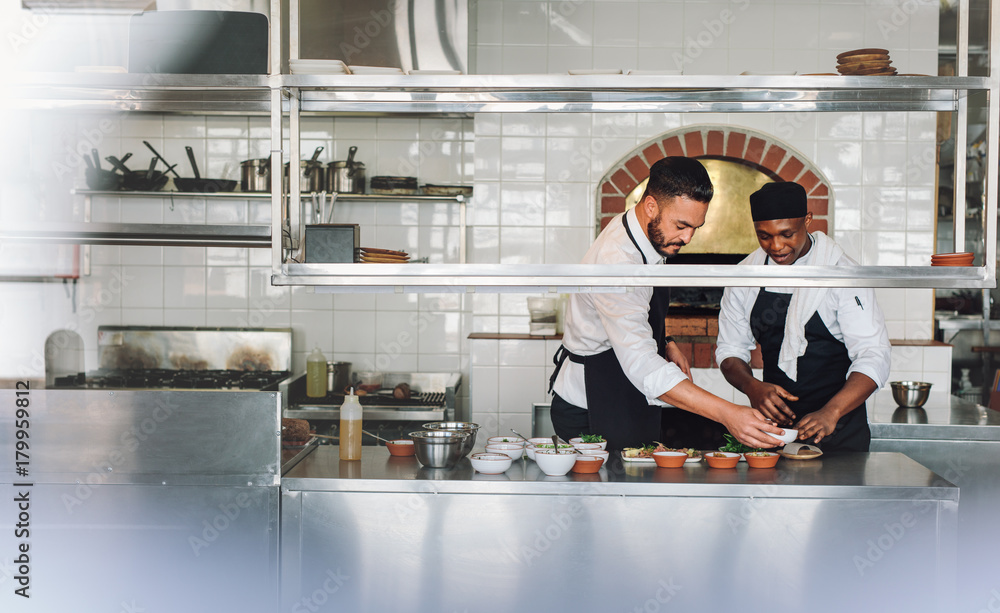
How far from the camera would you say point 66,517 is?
2.26m

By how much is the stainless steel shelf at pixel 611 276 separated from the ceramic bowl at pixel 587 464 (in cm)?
52

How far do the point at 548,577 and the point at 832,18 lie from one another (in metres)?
3.90

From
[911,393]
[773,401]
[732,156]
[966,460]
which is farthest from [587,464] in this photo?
[732,156]

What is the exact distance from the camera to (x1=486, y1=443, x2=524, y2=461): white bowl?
250 cm

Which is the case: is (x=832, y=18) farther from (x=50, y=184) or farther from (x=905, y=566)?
(x=50, y=184)

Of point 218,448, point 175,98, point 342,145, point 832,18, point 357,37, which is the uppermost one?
point 832,18

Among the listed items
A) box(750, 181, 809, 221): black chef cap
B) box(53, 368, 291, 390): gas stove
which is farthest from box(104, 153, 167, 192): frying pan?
box(750, 181, 809, 221): black chef cap

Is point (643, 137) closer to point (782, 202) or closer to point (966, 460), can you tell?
point (782, 202)

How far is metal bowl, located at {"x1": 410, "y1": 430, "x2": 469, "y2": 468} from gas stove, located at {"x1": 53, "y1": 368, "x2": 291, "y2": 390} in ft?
7.54

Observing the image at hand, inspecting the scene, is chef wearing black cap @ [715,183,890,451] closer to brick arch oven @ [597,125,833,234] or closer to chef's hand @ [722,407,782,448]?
chef's hand @ [722,407,782,448]

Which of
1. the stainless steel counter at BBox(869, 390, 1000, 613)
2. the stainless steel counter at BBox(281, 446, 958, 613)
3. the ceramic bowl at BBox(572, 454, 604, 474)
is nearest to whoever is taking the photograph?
the stainless steel counter at BBox(281, 446, 958, 613)

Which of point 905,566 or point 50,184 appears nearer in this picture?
point 905,566

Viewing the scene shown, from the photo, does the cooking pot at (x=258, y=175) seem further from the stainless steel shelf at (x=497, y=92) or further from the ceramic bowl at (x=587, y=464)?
the ceramic bowl at (x=587, y=464)

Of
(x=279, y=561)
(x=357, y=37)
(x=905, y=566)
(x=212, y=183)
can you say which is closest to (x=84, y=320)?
(x=212, y=183)
